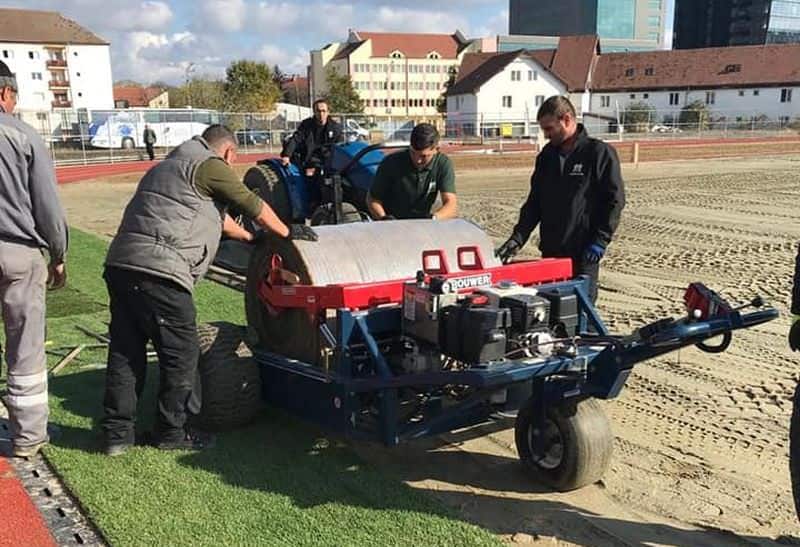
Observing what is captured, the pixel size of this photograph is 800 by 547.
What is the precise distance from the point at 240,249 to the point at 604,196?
5.84m

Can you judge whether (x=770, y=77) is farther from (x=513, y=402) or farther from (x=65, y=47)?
(x=513, y=402)

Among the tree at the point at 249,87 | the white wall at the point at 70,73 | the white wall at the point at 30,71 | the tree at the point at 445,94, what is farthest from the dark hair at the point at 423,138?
the white wall at the point at 70,73

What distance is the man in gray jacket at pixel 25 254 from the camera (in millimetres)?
3947

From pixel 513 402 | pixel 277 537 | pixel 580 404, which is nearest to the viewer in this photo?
pixel 277 537

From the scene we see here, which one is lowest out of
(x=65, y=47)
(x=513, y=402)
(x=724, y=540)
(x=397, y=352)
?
(x=724, y=540)

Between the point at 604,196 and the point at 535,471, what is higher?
the point at 604,196

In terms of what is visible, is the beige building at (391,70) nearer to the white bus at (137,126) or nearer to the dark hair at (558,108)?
the white bus at (137,126)

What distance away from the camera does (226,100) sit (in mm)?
61188

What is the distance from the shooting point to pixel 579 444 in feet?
11.8

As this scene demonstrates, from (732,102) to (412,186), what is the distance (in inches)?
2655

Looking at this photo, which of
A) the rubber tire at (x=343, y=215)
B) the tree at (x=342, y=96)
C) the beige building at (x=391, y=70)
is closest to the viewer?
the rubber tire at (x=343, y=215)

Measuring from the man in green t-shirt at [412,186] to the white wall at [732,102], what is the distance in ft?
197

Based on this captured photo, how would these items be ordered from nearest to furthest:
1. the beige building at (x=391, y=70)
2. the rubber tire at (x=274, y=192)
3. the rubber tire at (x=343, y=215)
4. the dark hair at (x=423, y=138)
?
the dark hair at (x=423, y=138) < the rubber tire at (x=343, y=215) < the rubber tire at (x=274, y=192) < the beige building at (x=391, y=70)

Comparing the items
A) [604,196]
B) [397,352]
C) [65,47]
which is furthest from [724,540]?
[65,47]
